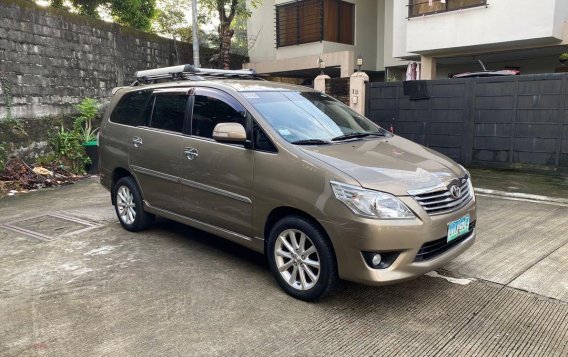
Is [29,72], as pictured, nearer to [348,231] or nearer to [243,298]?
[243,298]

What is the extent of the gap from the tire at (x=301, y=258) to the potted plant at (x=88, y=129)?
7201mm

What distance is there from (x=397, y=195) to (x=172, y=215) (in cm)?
256

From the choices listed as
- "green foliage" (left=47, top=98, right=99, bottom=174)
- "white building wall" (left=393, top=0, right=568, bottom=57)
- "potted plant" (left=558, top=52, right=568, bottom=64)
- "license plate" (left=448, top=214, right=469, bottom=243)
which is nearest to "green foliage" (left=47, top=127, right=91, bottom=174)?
"green foliage" (left=47, top=98, right=99, bottom=174)

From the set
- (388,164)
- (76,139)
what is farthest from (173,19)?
(388,164)

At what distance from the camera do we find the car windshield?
4.00m

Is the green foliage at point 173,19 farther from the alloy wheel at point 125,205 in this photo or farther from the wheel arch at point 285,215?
the wheel arch at point 285,215

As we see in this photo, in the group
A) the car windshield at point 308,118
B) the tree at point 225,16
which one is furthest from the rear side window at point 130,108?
the tree at point 225,16

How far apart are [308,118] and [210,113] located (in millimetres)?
955

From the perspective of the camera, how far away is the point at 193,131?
4.55 m

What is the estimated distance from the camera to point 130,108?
555 cm

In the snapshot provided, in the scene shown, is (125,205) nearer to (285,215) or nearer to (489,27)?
(285,215)

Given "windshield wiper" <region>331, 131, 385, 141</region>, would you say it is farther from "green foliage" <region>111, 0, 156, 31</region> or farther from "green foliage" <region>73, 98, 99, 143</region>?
"green foliage" <region>111, 0, 156, 31</region>

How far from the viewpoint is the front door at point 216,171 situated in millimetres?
4008

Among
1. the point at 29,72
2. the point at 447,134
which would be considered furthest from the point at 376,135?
the point at 29,72
